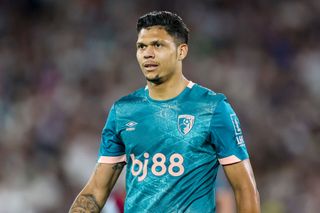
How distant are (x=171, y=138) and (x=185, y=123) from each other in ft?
0.40

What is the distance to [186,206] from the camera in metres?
5.16

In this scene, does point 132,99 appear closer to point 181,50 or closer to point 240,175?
point 181,50

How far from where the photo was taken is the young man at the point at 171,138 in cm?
517

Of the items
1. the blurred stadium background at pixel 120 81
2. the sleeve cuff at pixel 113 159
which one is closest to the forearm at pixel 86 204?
the sleeve cuff at pixel 113 159

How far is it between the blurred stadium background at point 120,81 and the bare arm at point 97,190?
5620 millimetres

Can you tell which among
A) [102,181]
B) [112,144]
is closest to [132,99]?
[112,144]

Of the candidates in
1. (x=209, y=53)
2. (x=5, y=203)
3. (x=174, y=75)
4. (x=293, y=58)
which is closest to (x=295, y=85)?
(x=293, y=58)

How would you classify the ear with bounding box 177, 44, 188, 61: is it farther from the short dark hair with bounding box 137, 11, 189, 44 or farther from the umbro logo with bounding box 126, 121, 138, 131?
the umbro logo with bounding box 126, 121, 138, 131

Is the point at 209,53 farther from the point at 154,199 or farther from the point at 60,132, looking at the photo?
the point at 154,199

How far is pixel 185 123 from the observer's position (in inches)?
208

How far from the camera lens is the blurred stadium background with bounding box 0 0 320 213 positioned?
38.1 ft

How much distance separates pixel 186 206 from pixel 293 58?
8.75 m

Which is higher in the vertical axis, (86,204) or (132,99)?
(132,99)

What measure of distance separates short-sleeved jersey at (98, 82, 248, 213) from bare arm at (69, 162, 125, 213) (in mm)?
232
